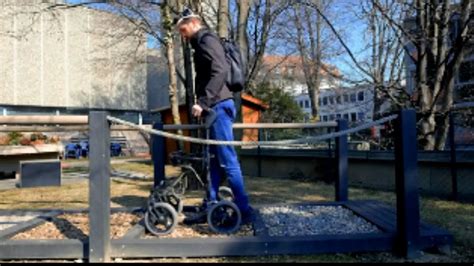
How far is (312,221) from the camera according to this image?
4547mm

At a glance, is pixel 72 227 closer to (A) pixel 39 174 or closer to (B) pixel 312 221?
(B) pixel 312 221

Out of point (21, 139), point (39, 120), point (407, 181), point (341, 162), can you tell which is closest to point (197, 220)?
point (39, 120)

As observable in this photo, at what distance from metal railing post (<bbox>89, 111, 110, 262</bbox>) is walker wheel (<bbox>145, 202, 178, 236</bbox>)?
1.68 feet

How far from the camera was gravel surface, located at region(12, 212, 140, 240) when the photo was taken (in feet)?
13.2

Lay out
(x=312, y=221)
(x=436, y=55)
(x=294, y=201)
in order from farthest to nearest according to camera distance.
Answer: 1. (x=436, y=55)
2. (x=294, y=201)
3. (x=312, y=221)

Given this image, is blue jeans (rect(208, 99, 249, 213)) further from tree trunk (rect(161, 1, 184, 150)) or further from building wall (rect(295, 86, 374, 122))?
tree trunk (rect(161, 1, 184, 150))

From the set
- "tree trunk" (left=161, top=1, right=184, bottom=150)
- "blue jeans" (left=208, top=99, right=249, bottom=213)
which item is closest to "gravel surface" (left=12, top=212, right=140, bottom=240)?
"blue jeans" (left=208, top=99, right=249, bottom=213)

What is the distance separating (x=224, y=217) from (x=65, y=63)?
27.9m

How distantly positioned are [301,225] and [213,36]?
1967 millimetres

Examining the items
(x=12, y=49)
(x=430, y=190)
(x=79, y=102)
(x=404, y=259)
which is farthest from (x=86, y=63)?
(x=404, y=259)

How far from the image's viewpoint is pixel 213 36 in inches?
162

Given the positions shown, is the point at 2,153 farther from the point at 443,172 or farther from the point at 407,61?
the point at 407,61

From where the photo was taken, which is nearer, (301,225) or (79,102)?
(301,225)

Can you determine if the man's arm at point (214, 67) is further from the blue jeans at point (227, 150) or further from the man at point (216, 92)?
the blue jeans at point (227, 150)
